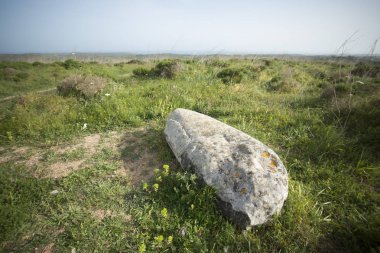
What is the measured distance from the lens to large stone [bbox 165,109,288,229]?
239 cm

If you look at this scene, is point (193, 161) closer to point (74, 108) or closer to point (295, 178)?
point (295, 178)

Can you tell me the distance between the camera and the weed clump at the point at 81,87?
6922 mm

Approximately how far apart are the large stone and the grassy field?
0.19m

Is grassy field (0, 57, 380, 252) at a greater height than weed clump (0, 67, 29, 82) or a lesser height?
lesser

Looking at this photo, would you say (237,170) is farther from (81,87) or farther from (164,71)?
(164,71)

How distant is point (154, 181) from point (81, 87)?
548 cm

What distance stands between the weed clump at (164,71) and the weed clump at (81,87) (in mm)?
4163

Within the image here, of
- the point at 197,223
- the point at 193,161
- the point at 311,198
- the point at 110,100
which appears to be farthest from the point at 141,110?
the point at 311,198

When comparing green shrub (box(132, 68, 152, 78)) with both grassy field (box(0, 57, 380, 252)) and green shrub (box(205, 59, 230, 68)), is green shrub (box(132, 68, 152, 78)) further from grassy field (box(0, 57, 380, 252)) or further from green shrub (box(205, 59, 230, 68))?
grassy field (box(0, 57, 380, 252))

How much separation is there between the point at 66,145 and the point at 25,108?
2.77 metres

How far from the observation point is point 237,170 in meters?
2.66

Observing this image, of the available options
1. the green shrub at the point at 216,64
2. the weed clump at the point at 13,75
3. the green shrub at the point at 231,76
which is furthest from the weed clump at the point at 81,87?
the green shrub at the point at 216,64

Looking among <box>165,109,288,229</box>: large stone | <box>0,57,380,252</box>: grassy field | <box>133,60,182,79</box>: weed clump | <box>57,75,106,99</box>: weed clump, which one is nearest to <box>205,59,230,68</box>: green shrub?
<box>133,60,182,79</box>: weed clump

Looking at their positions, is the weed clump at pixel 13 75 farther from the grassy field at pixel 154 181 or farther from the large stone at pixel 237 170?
the large stone at pixel 237 170
